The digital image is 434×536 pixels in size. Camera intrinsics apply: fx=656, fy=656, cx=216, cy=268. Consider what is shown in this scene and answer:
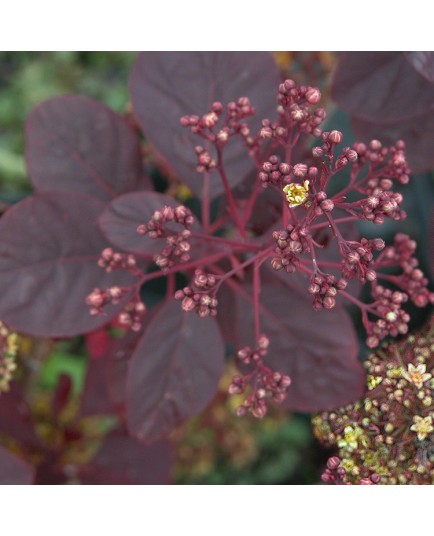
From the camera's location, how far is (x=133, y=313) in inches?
35.5

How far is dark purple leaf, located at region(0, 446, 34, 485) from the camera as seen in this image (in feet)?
3.05

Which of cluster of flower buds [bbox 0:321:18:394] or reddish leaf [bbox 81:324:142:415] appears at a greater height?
cluster of flower buds [bbox 0:321:18:394]

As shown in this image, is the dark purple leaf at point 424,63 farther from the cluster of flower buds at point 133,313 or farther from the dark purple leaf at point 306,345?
the cluster of flower buds at point 133,313

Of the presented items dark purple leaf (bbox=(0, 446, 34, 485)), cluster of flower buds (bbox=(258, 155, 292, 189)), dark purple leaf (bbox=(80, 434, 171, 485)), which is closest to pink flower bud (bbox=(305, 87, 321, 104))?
cluster of flower buds (bbox=(258, 155, 292, 189))

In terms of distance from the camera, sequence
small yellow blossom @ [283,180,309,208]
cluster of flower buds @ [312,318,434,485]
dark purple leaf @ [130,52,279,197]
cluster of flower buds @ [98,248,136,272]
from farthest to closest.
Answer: dark purple leaf @ [130,52,279,197], cluster of flower buds @ [98,248,136,272], cluster of flower buds @ [312,318,434,485], small yellow blossom @ [283,180,309,208]

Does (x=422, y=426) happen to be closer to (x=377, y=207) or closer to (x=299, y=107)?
(x=377, y=207)

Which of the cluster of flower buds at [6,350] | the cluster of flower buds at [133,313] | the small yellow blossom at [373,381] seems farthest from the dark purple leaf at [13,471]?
the small yellow blossom at [373,381]

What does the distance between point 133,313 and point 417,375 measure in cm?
38

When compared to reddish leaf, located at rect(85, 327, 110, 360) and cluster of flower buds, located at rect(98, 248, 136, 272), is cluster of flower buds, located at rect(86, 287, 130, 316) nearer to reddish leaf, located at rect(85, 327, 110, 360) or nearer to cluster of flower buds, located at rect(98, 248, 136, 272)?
cluster of flower buds, located at rect(98, 248, 136, 272)

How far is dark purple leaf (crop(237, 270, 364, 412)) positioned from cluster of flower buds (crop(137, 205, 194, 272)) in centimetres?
19

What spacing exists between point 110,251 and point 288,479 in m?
1.06

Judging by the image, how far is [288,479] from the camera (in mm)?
1708

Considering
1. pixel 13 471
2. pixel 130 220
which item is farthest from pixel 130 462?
pixel 130 220

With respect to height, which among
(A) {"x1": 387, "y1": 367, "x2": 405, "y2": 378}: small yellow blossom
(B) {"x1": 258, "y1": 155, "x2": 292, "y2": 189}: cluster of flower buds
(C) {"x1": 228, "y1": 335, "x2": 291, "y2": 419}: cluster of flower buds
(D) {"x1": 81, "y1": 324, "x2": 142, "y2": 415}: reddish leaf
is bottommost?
(D) {"x1": 81, "y1": 324, "x2": 142, "y2": 415}: reddish leaf
